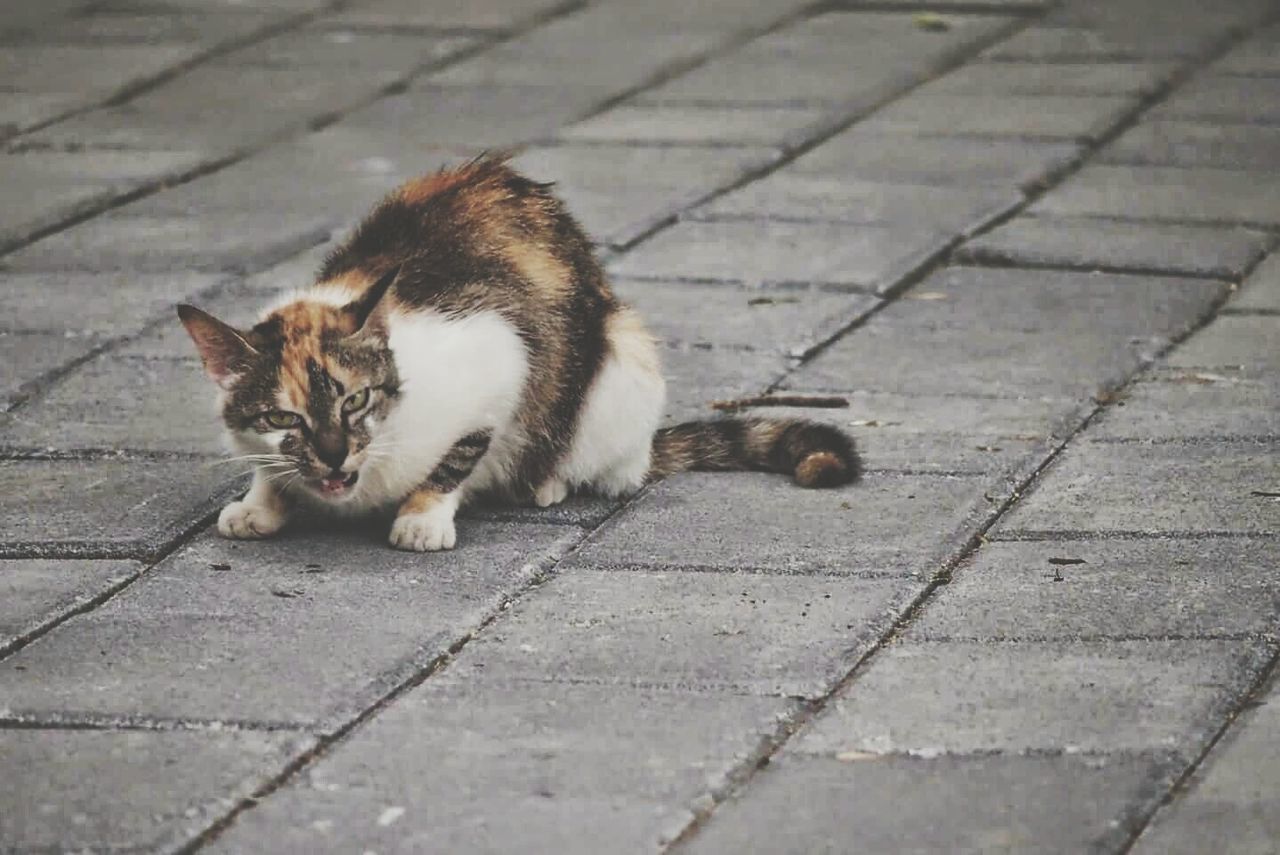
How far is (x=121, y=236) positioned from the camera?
736 centimetres

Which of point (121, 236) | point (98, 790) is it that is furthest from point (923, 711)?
point (121, 236)

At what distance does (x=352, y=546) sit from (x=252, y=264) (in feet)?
7.73

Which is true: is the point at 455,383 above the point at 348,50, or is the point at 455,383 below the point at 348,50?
above

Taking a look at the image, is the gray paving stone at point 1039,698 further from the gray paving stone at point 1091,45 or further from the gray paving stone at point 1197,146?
the gray paving stone at point 1091,45

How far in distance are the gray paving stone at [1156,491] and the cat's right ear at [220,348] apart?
164 cm

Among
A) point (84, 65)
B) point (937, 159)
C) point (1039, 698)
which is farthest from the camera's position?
point (84, 65)

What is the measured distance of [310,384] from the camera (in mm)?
4617

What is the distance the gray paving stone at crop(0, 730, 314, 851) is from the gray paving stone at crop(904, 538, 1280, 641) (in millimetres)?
1304

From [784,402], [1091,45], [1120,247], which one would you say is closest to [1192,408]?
[784,402]

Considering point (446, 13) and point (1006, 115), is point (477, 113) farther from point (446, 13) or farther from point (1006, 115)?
point (446, 13)

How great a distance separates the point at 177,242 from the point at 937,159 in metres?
2.75

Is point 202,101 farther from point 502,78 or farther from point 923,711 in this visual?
point 923,711

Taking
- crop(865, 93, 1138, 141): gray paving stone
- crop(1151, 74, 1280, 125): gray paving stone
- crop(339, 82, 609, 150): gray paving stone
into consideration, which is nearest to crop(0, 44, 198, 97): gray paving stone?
crop(339, 82, 609, 150): gray paving stone

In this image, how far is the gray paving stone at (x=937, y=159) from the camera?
7.96 m
